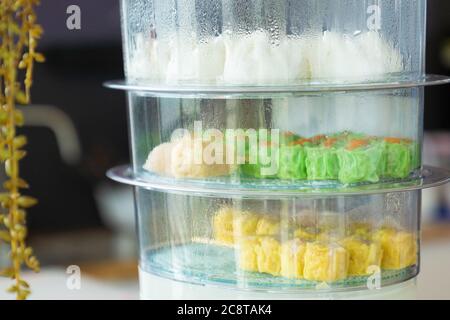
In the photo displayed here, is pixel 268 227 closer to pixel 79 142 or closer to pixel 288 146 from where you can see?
pixel 288 146

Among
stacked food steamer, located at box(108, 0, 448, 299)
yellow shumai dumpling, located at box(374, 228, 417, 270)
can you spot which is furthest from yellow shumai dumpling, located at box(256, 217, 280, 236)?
yellow shumai dumpling, located at box(374, 228, 417, 270)

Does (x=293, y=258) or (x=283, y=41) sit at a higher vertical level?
(x=283, y=41)

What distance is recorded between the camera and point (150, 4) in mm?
819

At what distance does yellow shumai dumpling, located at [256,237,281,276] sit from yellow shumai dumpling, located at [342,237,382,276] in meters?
0.07

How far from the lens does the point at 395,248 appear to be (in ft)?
2.56

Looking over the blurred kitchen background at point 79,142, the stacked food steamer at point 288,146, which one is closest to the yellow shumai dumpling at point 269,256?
the stacked food steamer at point 288,146

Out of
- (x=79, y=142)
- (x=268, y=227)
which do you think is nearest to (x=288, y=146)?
(x=268, y=227)

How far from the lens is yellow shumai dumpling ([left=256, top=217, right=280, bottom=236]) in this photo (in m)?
0.76

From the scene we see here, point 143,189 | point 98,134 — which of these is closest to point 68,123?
point 98,134

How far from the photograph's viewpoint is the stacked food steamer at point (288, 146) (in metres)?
0.74

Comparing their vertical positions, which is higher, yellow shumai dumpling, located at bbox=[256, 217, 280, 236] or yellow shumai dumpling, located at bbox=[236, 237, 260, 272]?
yellow shumai dumpling, located at bbox=[256, 217, 280, 236]

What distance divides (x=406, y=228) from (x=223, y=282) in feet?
0.67

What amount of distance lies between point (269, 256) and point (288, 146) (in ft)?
0.36

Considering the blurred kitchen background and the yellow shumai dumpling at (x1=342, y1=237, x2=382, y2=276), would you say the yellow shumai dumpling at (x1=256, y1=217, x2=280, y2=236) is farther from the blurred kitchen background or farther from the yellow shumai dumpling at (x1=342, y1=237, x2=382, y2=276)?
the blurred kitchen background
